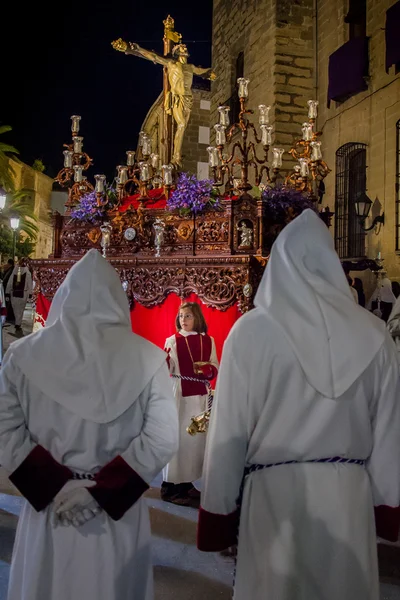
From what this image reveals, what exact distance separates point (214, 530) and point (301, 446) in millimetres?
470

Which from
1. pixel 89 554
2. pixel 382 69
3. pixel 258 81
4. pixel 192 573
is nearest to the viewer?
pixel 89 554

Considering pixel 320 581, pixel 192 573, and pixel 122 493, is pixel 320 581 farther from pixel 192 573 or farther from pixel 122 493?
pixel 192 573

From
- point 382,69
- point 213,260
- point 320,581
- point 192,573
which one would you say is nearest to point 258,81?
point 382,69

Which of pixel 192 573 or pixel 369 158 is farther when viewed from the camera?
pixel 369 158

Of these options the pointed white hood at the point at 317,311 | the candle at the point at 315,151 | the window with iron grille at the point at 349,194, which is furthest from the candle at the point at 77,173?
the window with iron grille at the point at 349,194

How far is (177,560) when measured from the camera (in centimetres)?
383

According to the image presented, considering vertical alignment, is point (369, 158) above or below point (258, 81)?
below

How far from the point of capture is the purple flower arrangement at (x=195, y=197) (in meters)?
6.84

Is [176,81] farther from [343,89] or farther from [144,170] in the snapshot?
[343,89]

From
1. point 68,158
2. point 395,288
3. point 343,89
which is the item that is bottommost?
point 395,288

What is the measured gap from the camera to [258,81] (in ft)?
45.8

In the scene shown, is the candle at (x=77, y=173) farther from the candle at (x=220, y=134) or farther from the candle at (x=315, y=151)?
the candle at (x=315, y=151)

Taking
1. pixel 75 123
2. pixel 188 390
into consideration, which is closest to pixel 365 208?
pixel 75 123

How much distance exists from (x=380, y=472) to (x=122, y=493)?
105 cm
